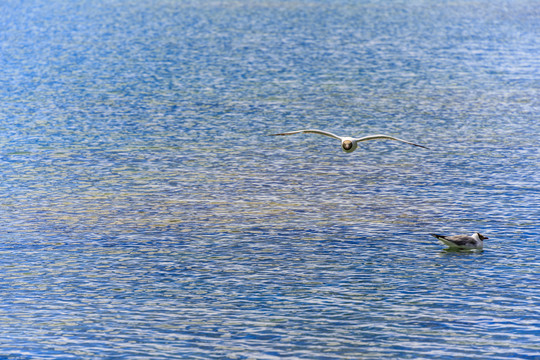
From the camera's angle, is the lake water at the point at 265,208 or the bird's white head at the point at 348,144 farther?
the bird's white head at the point at 348,144

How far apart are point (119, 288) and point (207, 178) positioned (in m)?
13.8

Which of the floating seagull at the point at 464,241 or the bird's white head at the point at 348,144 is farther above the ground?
the bird's white head at the point at 348,144

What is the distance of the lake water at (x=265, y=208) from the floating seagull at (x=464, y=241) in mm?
413

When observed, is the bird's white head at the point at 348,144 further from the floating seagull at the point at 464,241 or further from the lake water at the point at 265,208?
the floating seagull at the point at 464,241

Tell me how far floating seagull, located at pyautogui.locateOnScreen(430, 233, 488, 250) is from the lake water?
41cm

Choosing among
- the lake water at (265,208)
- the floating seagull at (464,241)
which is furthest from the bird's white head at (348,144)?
the floating seagull at (464,241)

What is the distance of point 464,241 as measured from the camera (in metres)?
31.5

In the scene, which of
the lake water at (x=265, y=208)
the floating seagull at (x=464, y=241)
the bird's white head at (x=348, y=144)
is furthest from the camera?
the bird's white head at (x=348, y=144)

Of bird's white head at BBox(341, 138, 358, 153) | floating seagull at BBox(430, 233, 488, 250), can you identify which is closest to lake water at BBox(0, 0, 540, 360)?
floating seagull at BBox(430, 233, 488, 250)

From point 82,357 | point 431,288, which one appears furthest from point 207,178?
point 82,357

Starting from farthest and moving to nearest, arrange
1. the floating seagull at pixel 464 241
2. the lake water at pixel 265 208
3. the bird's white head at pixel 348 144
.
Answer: the bird's white head at pixel 348 144 < the floating seagull at pixel 464 241 < the lake water at pixel 265 208

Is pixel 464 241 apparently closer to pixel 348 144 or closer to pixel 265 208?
pixel 348 144

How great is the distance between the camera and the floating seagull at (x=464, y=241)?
1239 inches

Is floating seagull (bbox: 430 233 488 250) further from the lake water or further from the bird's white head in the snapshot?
the bird's white head
